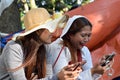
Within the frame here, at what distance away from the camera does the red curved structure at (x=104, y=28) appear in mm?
4516

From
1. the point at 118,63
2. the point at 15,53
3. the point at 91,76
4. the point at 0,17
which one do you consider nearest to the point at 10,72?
the point at 15,53

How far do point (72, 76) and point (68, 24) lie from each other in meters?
0.59

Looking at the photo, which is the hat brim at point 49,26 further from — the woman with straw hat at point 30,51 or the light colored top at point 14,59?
the light colored top at point 14,59

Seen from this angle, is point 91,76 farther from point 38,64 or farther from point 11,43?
point 11,43

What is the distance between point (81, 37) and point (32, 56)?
1.47 feet

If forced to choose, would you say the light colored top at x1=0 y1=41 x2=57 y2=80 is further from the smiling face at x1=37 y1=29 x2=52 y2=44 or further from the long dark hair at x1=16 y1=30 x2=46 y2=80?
the smiling face at x1=37 y1=29 x2=52 y2=44

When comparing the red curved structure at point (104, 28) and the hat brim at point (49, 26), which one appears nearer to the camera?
the hat brim at point (49, 26)

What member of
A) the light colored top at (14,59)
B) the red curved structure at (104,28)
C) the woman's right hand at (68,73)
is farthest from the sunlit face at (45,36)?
the red curved structure at (104,28)

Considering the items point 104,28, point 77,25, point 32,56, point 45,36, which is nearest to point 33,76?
point 32,56

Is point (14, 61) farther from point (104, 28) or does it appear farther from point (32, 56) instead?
point (104, 28)

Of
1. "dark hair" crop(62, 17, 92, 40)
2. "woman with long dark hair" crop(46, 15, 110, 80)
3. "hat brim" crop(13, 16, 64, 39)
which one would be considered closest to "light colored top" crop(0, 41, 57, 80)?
"hat brim" crop(13, 16, 64, 39)

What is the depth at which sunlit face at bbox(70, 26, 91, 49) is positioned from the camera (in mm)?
3465

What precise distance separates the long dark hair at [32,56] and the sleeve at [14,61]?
50mm

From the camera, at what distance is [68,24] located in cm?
351
